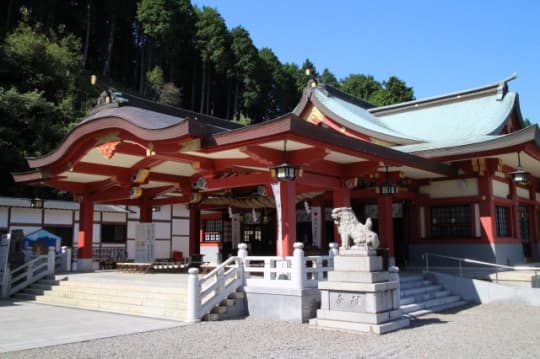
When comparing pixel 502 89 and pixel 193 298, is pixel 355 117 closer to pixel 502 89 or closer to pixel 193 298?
pixel 502 89

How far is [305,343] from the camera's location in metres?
8.04

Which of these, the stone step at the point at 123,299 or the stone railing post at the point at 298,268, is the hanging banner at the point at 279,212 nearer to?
the stone railing post at the point at 298,268

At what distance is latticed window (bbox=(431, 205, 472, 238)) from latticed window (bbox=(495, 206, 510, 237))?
3.92ft

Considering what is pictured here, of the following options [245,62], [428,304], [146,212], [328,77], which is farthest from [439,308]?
[328,77]

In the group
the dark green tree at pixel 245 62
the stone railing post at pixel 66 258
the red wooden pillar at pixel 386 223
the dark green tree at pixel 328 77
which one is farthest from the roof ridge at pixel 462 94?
the dark green tree at pixel 328 77

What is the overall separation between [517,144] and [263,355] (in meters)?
10.3

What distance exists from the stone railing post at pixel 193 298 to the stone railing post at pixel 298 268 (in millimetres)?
2086

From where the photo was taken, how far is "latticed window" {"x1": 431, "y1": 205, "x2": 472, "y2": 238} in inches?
620

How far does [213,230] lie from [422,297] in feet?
43.4

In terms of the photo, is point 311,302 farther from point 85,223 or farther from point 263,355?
point 85,223

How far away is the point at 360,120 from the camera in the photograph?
2047cm

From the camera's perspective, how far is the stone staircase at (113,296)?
10.8 meters

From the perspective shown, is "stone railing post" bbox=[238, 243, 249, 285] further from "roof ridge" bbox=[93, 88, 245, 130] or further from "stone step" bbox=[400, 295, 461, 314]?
"roof ridge" bbox=[93, 88, 245, 130]

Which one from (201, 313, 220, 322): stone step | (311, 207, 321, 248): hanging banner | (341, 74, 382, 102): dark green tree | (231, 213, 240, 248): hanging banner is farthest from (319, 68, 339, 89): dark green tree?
(201, 313, 220, 322): stone step
